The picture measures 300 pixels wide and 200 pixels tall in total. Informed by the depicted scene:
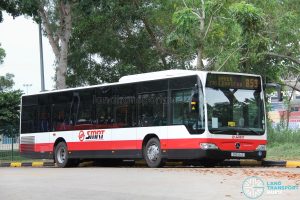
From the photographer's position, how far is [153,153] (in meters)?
20.6

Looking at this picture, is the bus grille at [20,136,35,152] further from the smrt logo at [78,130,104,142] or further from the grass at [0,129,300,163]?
the grass at [0,129,300,163]

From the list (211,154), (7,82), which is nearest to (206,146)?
(211,154)

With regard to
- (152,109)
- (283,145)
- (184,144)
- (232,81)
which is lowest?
(283,145)

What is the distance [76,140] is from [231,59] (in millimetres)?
6951

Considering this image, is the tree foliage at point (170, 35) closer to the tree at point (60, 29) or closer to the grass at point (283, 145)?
the tree at point (60, 29)

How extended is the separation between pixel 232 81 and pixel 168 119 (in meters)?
2.37

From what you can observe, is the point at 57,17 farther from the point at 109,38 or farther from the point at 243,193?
the point at 243,193

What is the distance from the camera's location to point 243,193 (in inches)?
445

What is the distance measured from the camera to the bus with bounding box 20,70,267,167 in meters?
19.1

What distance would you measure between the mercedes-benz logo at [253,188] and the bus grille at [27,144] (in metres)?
14.7

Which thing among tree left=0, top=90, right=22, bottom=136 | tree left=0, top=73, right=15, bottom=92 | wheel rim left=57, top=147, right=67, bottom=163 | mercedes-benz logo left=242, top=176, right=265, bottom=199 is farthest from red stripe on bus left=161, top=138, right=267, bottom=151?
tree left=0, top=73, right=15, bottom=92

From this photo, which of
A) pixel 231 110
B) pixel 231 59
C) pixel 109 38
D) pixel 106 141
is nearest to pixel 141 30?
pixel 109 38

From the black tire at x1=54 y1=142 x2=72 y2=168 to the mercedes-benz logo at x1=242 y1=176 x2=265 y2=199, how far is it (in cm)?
1262

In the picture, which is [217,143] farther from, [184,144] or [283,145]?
[283,145]
